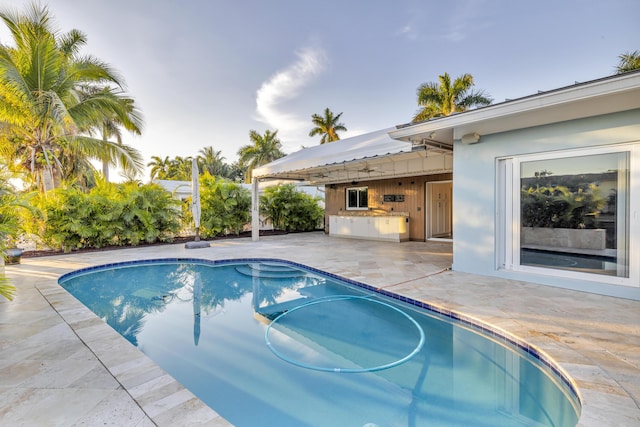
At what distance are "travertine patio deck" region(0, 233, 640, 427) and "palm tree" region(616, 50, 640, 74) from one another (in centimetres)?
1832

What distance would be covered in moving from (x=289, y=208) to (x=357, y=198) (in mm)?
3453

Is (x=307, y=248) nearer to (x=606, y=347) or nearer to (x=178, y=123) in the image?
(x=606, y=347)

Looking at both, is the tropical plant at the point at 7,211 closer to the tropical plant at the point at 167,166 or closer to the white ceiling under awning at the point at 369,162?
the white ceiling under awning at the point at 369,162

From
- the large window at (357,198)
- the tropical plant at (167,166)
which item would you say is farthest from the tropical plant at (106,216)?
the tropical plant at (167,166)

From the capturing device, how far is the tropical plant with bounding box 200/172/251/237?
39.4 ft

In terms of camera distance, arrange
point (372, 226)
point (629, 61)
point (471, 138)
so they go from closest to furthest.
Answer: point (471, 138), point (372, 226), point (629, 61)

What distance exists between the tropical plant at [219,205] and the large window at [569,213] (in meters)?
9.81

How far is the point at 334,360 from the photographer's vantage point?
126 inches

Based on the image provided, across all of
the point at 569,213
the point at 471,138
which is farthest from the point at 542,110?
the point at 569,213

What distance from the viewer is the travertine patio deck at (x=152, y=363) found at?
200 centimetres

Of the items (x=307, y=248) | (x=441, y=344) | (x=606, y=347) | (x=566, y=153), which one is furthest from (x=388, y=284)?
(x=307, y=248)

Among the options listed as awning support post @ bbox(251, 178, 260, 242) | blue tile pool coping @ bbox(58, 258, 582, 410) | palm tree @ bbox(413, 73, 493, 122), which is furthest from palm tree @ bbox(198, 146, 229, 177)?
blue tile pool coping @ bbox(58, 258, 582, 410)

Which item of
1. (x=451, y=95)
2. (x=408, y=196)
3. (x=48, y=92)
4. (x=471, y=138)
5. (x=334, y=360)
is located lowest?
(x=334, y=360)

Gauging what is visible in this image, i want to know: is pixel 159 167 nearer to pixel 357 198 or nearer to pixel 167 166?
pixel 167 166
